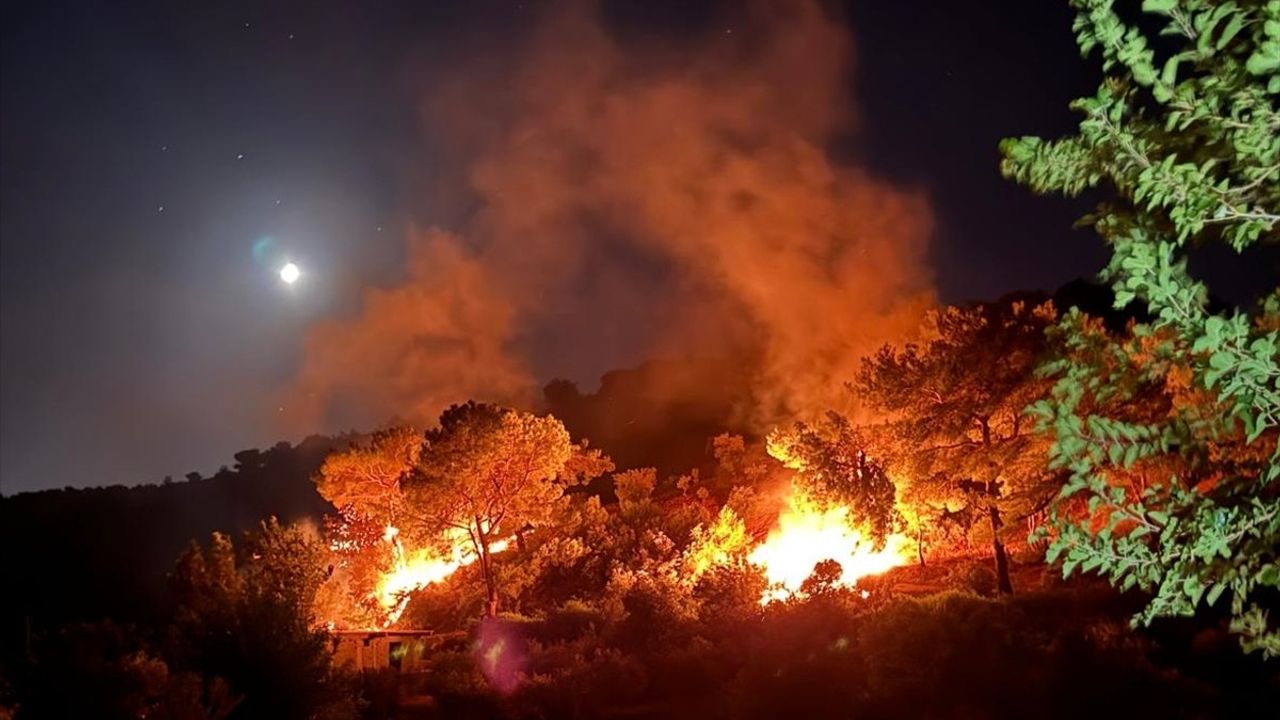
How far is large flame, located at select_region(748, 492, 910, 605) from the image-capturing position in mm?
28172

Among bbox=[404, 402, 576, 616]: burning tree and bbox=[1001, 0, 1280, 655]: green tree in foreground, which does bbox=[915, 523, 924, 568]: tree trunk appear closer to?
bbox=[404, 402, 576, 616]: burning tree

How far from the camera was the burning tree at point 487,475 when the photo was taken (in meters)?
30.0

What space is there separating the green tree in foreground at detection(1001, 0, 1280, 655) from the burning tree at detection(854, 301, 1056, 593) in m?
18.4

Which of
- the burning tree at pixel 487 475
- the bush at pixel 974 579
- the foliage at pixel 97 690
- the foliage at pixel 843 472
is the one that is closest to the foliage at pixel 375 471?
the burning tree at pixel 487 475

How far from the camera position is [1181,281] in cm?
347

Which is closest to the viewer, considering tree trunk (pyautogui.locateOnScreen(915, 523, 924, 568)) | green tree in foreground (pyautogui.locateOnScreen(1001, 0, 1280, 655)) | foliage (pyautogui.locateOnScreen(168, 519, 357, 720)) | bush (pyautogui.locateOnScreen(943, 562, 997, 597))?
Result: green tree in foreground (pyautogui.locateOnScreen(1001, 0, 1280, 655))

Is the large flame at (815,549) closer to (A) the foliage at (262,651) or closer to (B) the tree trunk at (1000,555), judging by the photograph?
(B) the tree trunk at (1000,555)

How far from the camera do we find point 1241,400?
3.20m

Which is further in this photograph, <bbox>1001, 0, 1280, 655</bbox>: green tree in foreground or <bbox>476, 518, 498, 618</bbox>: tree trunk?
<bbox>476, 518, 498, 618</bbox>: tree trunk

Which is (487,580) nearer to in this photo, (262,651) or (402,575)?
(402,575)

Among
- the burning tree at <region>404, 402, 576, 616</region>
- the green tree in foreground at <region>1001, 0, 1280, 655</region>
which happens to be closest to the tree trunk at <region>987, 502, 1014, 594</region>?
the burning tree at <region>404, 402, 576, 616</region>

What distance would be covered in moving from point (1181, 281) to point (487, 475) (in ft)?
94.7

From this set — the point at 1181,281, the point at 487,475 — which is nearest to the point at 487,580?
the point at 487,475

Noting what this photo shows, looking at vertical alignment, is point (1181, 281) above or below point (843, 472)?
below
